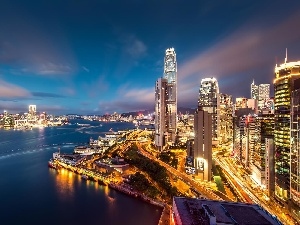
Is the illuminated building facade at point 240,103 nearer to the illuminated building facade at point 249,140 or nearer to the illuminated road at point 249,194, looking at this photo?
the illuminated building facade at point 249,140

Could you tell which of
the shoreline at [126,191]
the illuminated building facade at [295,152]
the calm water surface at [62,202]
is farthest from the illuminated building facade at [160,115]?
the illuminated building facade at [295,152]

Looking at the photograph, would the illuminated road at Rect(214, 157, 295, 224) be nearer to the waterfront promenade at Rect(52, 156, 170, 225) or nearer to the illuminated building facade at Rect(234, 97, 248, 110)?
the waterfront promenade at Rect(52, 156, 170, 225)

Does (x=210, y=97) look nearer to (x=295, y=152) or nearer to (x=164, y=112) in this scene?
(x=164, y=112)

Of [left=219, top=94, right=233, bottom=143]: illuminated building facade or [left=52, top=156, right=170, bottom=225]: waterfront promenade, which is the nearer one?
[left=52, top=156, right=170, bottom=225]: waterfront promenade

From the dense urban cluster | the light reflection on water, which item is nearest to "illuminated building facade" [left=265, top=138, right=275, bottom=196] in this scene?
the dense urban cluster

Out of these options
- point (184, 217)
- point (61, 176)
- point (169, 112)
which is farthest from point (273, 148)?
point (169, 112)

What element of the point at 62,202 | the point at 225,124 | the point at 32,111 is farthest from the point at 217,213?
the point at 32,111
